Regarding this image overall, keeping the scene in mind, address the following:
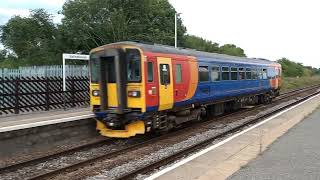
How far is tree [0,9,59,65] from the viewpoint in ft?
134

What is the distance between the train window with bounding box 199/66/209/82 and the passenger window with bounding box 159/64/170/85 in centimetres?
280

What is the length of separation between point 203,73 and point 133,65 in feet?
14.8

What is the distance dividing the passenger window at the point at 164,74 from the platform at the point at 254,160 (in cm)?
265

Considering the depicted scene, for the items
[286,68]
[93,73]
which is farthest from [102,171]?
[286,68]

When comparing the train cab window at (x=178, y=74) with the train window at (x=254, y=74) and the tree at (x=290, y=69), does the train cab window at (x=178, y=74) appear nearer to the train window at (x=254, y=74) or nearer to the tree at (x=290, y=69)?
the train window at (x=254, y=74)

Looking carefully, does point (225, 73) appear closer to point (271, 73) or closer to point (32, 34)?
point (271, 73)

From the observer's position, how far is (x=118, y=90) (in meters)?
13.3

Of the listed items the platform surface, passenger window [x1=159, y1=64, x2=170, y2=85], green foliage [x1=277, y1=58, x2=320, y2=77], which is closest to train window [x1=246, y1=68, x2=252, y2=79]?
passenger window [x1=159, y1=64, x2=170, y2=85]

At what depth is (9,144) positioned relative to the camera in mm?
12141

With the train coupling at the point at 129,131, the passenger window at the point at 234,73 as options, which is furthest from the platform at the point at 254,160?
the passenger window at the point at 234,73

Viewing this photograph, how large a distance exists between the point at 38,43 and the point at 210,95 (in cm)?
2694

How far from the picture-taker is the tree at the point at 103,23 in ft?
123

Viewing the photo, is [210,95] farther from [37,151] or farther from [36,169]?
[36,169]

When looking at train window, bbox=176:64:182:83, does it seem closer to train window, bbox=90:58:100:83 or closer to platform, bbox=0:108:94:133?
train window, bbox=90:58:100:83
